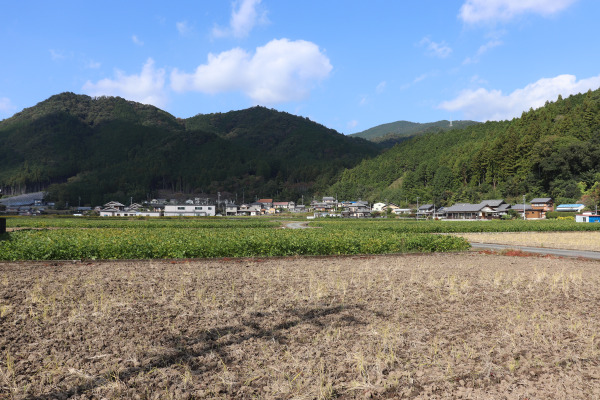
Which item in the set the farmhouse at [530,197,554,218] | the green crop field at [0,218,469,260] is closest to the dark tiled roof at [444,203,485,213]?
the farmhouse at [530,197,554,218]

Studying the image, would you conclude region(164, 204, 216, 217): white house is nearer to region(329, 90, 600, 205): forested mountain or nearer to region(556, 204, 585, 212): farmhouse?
region(329, 90, 600, 205): forested mountain

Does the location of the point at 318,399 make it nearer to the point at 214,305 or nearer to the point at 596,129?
the point at 214,305

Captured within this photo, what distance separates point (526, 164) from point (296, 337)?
115684 millimetres

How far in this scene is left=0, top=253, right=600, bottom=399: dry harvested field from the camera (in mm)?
5340

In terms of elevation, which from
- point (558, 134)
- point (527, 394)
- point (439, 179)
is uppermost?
point (558, 134)

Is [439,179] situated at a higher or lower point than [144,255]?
higher

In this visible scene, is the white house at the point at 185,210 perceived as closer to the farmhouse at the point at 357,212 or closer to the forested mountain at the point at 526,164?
the farmhouse at the point at 357,212

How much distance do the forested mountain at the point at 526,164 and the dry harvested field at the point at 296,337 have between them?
308ft

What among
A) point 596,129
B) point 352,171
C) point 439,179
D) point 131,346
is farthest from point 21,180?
point 596,129

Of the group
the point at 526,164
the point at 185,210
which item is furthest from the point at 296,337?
the point at 526,164

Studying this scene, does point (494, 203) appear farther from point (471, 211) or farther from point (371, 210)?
point (371, 210)

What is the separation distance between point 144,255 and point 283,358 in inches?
594

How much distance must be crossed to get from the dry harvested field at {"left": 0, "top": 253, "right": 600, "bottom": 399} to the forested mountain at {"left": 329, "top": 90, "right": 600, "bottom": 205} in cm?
9382

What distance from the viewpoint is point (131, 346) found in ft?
21.8
